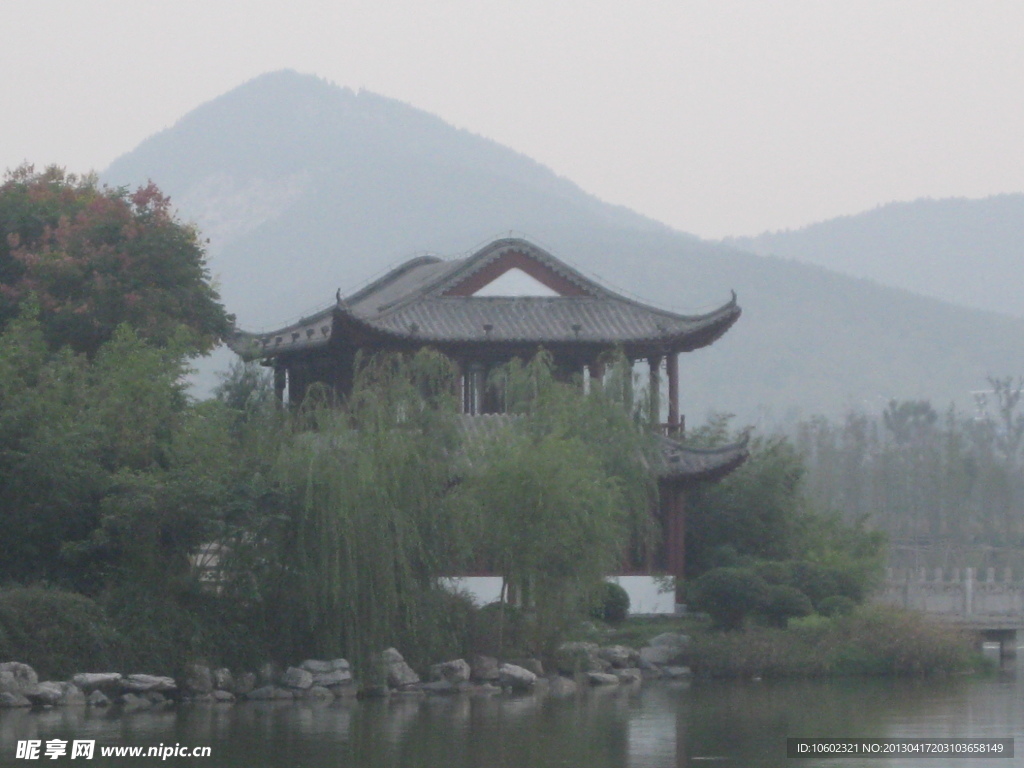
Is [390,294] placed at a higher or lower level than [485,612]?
higher

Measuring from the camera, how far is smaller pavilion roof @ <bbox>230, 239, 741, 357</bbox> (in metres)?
25.9

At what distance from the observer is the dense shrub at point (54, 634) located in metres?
16.7

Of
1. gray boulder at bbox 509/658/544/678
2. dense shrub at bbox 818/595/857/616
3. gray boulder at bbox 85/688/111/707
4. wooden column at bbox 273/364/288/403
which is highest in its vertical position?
wooden column at bbox 273/364/288/403

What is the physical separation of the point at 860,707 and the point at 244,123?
588 feet

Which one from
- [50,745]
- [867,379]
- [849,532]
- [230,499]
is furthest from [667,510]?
[867,379]

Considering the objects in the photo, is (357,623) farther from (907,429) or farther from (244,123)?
(244,123)

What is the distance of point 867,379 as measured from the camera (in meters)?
109

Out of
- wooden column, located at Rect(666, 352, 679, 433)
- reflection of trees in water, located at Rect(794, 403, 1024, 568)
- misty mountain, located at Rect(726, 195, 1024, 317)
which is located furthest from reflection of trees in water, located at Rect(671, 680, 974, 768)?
misty mountain, located at Rect(726, 195, 1024, 317)

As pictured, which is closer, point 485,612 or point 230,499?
point 230,499

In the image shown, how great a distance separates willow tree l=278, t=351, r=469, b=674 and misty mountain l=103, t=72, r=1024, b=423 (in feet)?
114

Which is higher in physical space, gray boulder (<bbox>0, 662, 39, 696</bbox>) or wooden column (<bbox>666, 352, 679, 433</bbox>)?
wooden column (<bbox>666, 352, 679, 433</bbox>)

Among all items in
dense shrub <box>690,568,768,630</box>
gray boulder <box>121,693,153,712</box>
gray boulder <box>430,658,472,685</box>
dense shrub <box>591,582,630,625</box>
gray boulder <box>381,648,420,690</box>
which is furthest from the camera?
dense shrub <box>591,582,630,625</box>

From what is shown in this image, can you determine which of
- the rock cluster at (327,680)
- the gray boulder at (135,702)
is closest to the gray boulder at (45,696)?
the rock cluster at (327,680)

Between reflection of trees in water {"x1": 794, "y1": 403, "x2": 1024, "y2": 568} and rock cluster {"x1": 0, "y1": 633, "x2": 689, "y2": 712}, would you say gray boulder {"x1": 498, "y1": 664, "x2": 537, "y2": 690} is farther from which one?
reflection of trees in water {"x1": 794, "y1": 403, "x2": 1024, "y2": 568}
